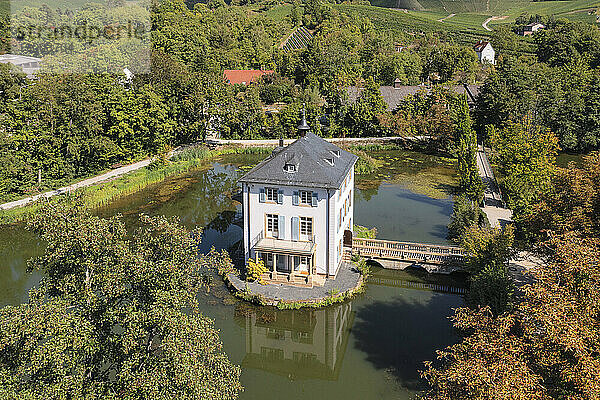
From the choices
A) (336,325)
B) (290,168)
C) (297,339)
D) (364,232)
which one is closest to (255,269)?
(297,339)

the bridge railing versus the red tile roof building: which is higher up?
the red tile roof building

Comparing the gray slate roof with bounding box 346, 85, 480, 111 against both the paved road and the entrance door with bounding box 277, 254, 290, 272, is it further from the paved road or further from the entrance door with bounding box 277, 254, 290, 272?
the entrance door with bounding box 277, 254, 290, 272

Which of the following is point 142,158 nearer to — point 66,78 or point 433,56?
point 66,78

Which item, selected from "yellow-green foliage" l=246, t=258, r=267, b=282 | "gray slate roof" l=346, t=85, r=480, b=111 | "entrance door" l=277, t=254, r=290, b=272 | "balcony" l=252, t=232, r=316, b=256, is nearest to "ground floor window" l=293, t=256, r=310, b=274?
"entrance door" l=277, t=254, r=290, b=272

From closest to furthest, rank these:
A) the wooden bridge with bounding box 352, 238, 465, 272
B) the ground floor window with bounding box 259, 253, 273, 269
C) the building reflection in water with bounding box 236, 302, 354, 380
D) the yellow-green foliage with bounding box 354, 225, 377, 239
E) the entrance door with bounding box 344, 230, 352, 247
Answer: the building reflection in water with bounding box 236, 302, 354, 380, the ground floor window with bounding box 259, 253, 273, 269, the wooden bridge with bounding box 352, 238, 465, 272, the entrance door with bounding box 344, 230, 352, 247, the yellow-green foliage with bounding box 354, 225, 377, 239

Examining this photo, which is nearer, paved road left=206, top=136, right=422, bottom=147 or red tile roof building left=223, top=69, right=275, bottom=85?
paved road left=206, top=136, right=422, bottom=147

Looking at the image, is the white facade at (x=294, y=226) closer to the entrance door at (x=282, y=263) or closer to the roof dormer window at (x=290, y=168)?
the entrance door at (x=282, y=263)
